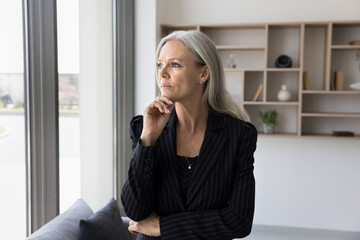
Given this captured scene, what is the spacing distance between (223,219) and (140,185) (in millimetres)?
306

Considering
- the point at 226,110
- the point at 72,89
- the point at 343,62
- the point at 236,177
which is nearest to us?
the point at 236,177

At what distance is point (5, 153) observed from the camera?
1920 millimetres

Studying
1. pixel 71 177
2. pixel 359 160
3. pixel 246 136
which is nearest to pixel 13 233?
pixel 71 177

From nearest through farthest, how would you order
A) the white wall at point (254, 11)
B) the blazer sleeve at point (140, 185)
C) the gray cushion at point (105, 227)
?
1. the blazer sleeve at point (140, 185)
2. the gray cushion at point (105, 227)
3. the white wall at point (254, 11)

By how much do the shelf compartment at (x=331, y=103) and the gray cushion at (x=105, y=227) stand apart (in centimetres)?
251

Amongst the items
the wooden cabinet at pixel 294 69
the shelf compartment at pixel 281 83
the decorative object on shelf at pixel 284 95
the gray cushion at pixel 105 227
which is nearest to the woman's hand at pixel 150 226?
the gray cushion at pixel 105 227

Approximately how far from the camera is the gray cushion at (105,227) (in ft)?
6.57

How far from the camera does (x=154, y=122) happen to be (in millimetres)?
1363

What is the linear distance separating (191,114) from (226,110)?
5.4 inches

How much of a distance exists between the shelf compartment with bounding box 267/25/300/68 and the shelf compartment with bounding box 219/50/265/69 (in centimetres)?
9

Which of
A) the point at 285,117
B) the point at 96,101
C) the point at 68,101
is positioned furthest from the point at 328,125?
the point at 68,101

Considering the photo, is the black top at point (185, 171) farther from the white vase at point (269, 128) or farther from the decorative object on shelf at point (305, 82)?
the decorative object on shelf at point (305, 82)

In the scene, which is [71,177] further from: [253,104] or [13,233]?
[253,104]

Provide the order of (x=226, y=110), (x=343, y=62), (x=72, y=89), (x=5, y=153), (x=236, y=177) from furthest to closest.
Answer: (x=343, y=62) → (x=72, y=89) → (x=5, y=153) → (x=226, y=110) → (x=236, y=177)
